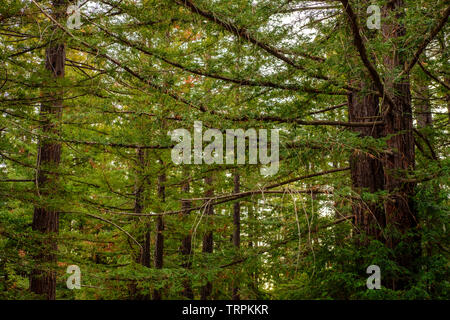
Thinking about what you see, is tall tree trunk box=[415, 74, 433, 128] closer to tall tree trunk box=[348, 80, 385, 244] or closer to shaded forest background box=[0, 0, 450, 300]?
shaded forest background box=[0, 0, 450, 300]

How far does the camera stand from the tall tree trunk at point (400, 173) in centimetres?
388

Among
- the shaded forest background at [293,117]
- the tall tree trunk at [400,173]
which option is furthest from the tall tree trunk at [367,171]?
the tall tree trunk at [400,173]

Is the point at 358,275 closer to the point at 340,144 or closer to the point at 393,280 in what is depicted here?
the point at 393,280

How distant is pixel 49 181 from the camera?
5797mm

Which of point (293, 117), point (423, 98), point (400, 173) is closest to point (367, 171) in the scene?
point (400, 173)

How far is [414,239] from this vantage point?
411cm

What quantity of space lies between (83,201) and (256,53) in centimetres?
492

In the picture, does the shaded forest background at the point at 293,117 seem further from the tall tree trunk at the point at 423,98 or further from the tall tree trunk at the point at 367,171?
the tall tree trunk at the point at 423,98

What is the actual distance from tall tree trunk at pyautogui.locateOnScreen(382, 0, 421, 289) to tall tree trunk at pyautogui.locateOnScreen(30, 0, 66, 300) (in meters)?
4.67

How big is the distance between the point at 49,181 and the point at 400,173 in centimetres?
580

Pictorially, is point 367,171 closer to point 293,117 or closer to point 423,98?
point 293,117

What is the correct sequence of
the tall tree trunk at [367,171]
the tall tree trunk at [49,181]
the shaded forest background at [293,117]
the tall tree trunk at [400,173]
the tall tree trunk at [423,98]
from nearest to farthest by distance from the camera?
the shaded forest background at [293,117] → the tall tree trunk at [400,173] → the tall tree trunk at [367,171] → the tall tree trunk at [423,98] → the tall tree trunk at [49,181]

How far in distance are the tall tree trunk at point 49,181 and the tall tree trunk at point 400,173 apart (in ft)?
15.3
